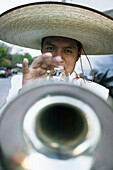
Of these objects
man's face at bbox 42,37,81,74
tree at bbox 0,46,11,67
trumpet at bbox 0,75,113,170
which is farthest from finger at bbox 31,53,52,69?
tree at bbox 0,46,11,67

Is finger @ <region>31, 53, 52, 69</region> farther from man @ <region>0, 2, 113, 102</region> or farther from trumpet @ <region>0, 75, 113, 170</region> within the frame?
trumpet @ <region>0, 75, 113, 170</region>

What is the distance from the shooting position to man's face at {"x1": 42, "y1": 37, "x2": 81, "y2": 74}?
123 centimetres

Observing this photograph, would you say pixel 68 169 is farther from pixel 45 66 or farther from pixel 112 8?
pixel 112 8

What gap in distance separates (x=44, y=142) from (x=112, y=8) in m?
2.37

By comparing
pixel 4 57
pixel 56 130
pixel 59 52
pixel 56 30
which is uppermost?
pixel 4 57

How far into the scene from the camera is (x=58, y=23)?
1108 mm

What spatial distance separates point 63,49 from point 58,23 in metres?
0.21

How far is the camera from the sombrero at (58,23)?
39.6 inches

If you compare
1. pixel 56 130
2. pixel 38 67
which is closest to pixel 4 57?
pixel 38 67

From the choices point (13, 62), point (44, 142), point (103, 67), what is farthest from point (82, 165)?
point (13, 62)

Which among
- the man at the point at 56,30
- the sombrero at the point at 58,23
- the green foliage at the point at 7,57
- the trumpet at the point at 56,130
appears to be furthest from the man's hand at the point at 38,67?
the green foliage at the point at 7,57

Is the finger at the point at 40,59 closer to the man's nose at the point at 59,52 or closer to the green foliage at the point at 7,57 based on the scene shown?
the man's nose at the point at 59,52

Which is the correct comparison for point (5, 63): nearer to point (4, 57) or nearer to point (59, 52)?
point (4, 57)

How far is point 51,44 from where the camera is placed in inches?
49.4
